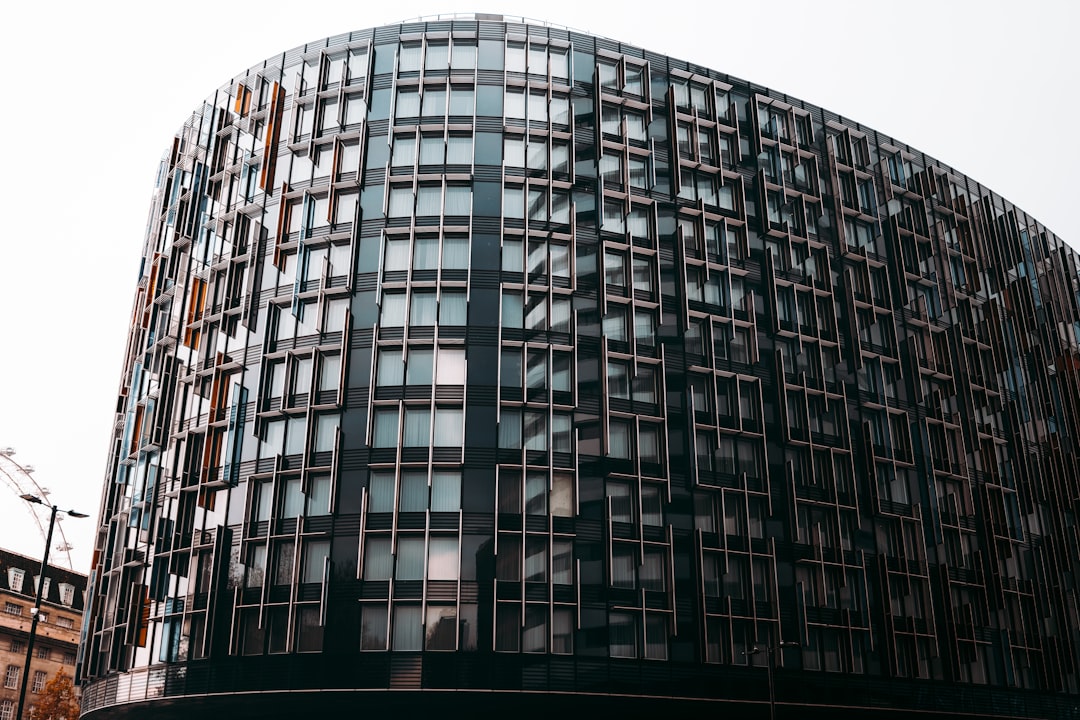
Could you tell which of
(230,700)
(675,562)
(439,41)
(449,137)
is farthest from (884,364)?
(230,700)

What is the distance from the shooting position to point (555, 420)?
48844mm

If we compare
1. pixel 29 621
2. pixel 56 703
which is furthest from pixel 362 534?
pixel 29 621

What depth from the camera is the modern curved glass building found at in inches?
1804

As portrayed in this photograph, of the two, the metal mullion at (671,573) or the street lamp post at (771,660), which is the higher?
the metal mullion at (671,573)

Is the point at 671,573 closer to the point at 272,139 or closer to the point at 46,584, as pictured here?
the point at 272,139

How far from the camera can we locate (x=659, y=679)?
4628 centimetres

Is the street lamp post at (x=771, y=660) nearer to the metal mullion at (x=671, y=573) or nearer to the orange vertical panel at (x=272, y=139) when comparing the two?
the metal mullion at (x=671, y=573)

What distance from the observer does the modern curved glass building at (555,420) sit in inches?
1804

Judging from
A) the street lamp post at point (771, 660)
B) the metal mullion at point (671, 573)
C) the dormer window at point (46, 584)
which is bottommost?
the street lamp post at point (771, 660)

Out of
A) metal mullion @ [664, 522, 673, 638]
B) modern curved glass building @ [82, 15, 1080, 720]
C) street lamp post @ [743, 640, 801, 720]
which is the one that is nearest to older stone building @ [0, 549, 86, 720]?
modern curved glass building @ [82, 15, 1080, 720]

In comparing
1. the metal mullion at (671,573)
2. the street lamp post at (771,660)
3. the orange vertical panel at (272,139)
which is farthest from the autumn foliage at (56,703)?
the street lamp post at (771,660)

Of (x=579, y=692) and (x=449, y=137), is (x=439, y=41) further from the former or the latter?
(x=579, y=692)

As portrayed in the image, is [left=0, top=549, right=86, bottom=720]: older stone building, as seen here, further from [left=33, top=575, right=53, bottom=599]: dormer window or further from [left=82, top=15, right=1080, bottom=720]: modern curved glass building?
[left=82, top=15, right=1080, bottom=720]: modern curved glass building

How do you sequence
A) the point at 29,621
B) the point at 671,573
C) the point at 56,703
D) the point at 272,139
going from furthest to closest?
the point at 29,621
the point at 56,703
the point at 272,139
the point at 671,573
